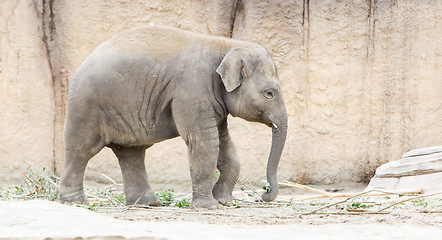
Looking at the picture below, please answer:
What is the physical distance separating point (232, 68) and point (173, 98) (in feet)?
1.95

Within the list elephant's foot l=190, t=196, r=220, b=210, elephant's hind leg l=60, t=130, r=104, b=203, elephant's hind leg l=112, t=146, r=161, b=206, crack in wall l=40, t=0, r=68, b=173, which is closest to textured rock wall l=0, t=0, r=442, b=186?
crack in wall l=40, t=0, r=68, b=173

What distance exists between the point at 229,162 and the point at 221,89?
0.76 meters

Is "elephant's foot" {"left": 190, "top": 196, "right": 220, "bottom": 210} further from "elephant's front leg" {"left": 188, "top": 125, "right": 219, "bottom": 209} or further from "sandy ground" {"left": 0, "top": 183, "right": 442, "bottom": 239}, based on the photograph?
"sandy ground" {"left": 0, "top": 183, "right": 442, "bottom": 239}

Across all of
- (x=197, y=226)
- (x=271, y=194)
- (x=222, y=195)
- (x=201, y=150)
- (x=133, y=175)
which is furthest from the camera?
(x=133, y=175)

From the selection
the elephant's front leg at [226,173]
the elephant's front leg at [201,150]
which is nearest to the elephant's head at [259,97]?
the elephant's front leg at [201,150]

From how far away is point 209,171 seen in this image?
20.2 ft

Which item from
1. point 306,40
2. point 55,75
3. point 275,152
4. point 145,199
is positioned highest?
point 306,40

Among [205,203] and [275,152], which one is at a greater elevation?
[275,152]

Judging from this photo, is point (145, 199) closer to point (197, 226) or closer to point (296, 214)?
point (296, 214)

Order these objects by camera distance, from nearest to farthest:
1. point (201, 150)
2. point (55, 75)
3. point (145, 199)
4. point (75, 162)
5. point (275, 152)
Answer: point (201, 150)
point (275, 152)
point (75, 162)
point (145, 199)
point (55, 75)

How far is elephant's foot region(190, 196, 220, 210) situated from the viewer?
20.1 ft

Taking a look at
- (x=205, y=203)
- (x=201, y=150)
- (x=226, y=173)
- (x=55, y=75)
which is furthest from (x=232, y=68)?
(x=55, y=75)

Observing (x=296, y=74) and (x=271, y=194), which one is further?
(x=296, y=74)

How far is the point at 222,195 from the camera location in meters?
6.66
